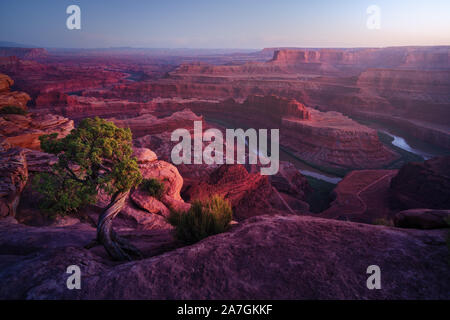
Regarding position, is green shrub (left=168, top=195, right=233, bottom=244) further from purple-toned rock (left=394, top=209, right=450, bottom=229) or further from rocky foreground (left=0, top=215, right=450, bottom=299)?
purple-toned rock (left=394, top=209, right=450, bottom=229)

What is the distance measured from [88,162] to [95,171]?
1.02 ft

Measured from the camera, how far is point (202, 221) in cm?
509

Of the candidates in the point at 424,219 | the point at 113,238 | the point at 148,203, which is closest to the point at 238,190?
the point at 148,203

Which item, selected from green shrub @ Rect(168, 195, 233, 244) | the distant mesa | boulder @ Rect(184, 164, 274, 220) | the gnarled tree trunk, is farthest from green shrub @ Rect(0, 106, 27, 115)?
the distant mesa

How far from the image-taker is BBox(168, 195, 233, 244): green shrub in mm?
5008

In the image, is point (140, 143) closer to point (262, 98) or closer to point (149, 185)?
point (149, 185)

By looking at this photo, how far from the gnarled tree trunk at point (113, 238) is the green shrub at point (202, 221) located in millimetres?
1001

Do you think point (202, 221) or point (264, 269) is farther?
point (202, 221)

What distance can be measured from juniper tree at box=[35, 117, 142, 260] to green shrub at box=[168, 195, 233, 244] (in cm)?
103

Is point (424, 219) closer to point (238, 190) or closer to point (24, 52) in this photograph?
point (238, 190)

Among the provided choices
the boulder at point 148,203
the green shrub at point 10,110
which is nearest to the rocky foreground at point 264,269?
the boulder at point 148,203

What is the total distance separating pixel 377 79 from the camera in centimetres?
6366

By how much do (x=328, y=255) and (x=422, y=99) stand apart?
208ft

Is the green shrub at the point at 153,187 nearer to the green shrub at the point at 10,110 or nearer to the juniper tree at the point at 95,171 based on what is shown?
the juniper tree at the point at 95,171
